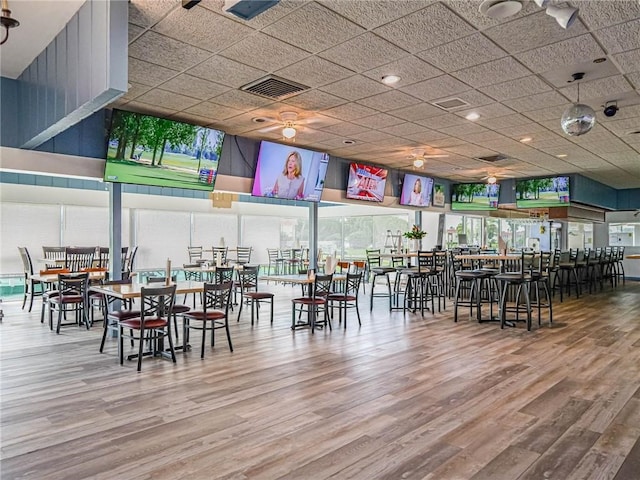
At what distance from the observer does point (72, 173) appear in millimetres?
5578

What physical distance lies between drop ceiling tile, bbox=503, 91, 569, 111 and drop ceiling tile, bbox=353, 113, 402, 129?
144 cm

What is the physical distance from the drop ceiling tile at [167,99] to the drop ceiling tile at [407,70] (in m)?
2.22

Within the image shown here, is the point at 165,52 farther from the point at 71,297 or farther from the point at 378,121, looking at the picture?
the point at 71,297

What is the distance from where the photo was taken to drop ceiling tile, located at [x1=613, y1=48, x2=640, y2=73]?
155 inches

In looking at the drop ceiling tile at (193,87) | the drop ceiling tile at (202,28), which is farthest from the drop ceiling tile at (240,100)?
the drop ceiling tile at (202,28)

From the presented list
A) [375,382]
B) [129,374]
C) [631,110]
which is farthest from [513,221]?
[129,374]

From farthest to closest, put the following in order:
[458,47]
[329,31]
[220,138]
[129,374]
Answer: [220,138] < [129,374] < [458,47] < [329,31]

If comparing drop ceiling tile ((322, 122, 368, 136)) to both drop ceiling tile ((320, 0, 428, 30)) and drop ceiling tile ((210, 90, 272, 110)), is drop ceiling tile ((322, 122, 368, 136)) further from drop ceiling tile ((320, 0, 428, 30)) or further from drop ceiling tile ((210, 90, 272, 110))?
drop ceiling tile ((320, 0, 428, 30))

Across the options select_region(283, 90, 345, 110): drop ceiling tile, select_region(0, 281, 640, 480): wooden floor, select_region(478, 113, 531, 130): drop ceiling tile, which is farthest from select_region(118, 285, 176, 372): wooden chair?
select_region(478, 113, 531, 130): drop ceiling tile

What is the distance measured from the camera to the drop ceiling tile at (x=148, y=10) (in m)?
3.12

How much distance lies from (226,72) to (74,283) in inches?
162

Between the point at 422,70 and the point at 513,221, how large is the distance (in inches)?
501

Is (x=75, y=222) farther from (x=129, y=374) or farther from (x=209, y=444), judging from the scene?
(x=209, y=444)

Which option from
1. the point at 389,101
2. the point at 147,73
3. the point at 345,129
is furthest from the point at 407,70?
the point at 147,73
